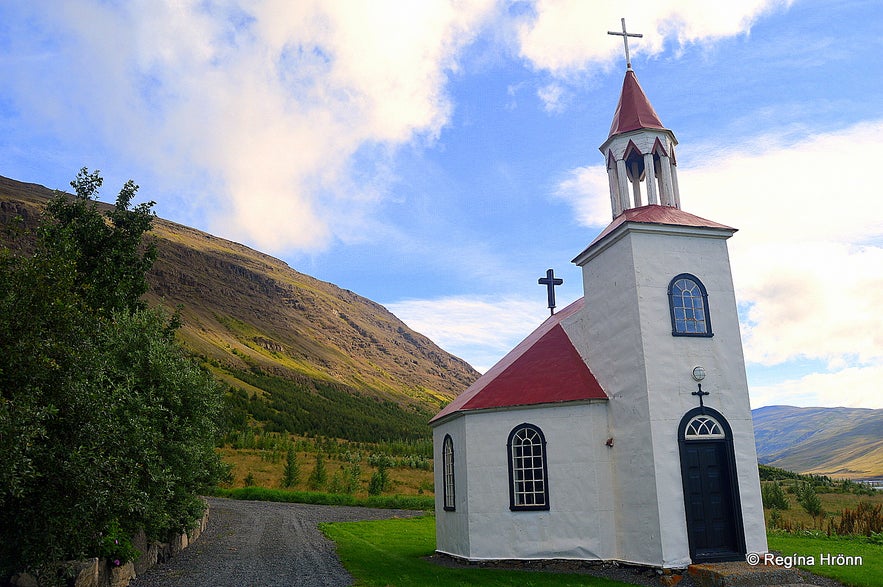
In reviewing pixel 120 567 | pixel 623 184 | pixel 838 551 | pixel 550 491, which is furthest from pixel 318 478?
pixel 838 551

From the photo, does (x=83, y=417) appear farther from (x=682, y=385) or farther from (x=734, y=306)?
(x=734, y=306)

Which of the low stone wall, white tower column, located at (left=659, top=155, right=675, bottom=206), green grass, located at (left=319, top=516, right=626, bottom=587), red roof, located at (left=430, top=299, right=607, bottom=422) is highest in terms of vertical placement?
white tower column, located at (left=659, top=155, right=675, bottom=206)

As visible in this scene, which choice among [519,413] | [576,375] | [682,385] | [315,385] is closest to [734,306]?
[682,385]

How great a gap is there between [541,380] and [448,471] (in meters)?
4.40

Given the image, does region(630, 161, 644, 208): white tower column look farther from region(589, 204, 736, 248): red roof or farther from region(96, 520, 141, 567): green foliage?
region(96, 520, 141, 567): green foliage

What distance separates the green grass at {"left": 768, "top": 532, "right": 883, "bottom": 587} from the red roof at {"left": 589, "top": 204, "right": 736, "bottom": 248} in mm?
8458

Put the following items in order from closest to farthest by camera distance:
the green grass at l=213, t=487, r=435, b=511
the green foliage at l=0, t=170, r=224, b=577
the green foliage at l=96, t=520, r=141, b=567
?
the green foliage at l=0, t=170, r=224, b=577, the green foliage at l=96, t=520, r=141, b=567, the green grass at l=213, t=487, r=435, b=511

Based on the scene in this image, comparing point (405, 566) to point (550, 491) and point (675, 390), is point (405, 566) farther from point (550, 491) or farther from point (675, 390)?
point (675, 390)

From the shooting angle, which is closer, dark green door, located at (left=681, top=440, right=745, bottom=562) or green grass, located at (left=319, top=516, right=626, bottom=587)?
green grass, located at (left=319, top=516, right=626, bottom=587)

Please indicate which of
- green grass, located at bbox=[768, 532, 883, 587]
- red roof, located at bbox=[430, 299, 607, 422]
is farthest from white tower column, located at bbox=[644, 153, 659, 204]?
green grass, located at bbox=[768, 532, 883, 587]

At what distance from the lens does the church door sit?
14930mm

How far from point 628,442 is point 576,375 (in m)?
2.54

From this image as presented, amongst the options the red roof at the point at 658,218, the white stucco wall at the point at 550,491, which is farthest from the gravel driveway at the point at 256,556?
the red roof at the point at 658,218

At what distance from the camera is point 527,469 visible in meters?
17.1
